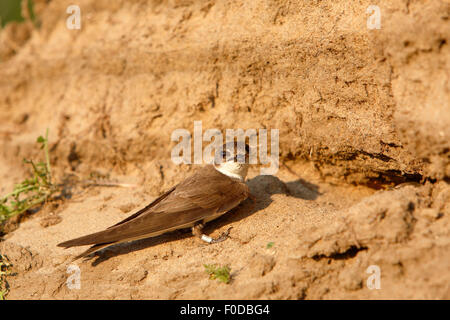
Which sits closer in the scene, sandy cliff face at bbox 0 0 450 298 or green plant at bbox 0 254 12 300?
sandy cliff face at bbox 0 0 450 298

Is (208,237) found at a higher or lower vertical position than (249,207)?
lower

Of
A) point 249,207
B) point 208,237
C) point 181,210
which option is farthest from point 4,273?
point 249,207

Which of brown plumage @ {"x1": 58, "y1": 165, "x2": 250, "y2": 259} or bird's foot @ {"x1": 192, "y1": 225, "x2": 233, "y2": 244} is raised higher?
brown plumage @ {"x1": 58, "y1": 165, "x2": 250, "y2": 259}

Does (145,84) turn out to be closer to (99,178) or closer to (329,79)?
(99,178)

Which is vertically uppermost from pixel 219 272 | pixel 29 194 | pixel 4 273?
pixel 29 194

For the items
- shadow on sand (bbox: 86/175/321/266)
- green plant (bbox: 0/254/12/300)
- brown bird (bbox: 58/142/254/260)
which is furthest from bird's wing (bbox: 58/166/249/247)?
green plant (bbox: 0/254/12/300)

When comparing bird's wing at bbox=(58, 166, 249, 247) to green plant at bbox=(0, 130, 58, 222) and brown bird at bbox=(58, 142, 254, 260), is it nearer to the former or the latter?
brown bird at bbox=(58, 142, 254, 260)

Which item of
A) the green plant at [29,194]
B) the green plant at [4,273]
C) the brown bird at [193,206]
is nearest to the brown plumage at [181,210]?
the brown bird at [193,206]

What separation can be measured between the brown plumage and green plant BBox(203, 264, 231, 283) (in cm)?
49

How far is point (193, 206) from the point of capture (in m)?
2.92

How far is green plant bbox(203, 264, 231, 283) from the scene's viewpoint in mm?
2308

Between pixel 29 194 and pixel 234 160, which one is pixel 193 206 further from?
pixel 29 194

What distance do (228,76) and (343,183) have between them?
1.34 m

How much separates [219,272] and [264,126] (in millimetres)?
1566
